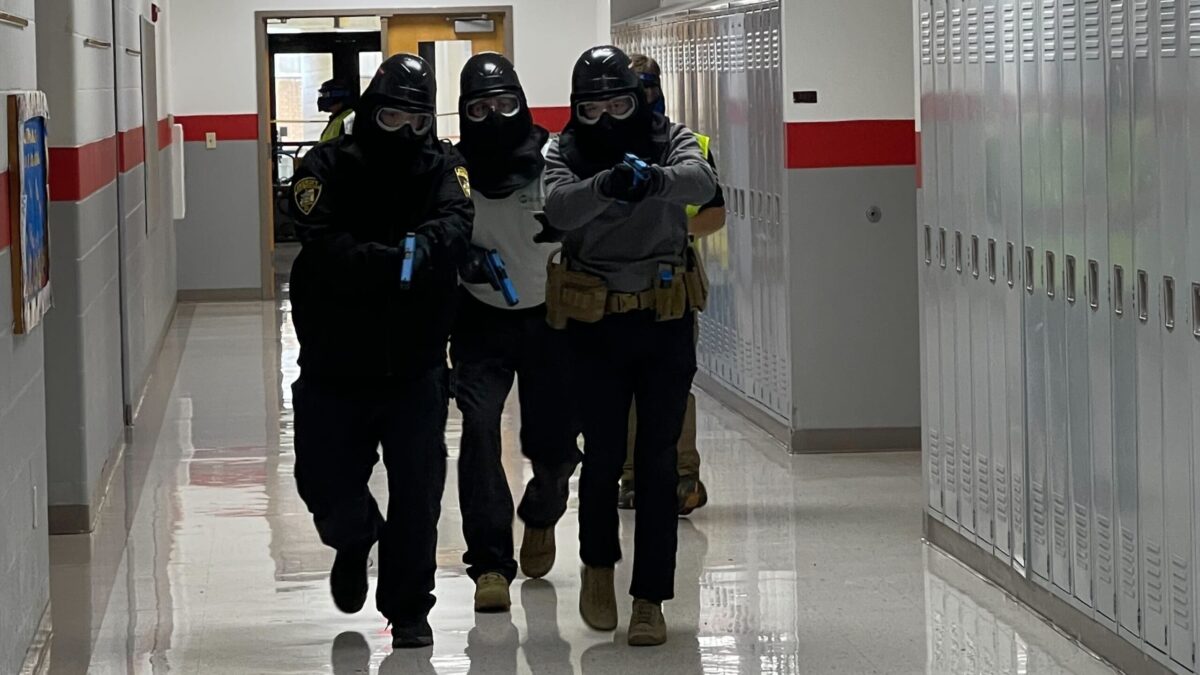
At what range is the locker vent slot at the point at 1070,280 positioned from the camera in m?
4.82

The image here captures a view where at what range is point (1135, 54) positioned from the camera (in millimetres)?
4312

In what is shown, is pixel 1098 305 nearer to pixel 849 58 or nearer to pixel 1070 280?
pixel 1070 280

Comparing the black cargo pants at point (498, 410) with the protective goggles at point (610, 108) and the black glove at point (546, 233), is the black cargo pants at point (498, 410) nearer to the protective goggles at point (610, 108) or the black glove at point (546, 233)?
the black glove at point (546, 233)

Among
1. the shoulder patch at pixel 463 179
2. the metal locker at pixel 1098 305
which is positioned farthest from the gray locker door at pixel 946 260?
the shoulder patch at pixel 463 179

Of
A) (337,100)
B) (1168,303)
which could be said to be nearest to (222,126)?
(337,100)

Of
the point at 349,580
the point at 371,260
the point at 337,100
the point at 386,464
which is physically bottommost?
the point at 349,580

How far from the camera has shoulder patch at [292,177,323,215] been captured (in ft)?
15.2

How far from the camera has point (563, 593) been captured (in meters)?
5.54

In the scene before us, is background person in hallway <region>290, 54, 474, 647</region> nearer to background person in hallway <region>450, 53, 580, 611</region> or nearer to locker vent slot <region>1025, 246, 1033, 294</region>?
background person in hallway <region>450, 53, 580, 611</region>

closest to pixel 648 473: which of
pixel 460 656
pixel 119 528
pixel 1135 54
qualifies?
pixel 460 656

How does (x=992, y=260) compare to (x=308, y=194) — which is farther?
(x=992, y=260)

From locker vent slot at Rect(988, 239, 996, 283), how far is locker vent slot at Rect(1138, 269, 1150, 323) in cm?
112

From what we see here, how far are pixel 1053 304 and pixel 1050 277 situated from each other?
0.08 meters

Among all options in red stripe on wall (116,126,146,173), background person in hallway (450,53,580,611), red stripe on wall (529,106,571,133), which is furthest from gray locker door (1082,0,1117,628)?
red stripe on wall (529,106,571,133)
